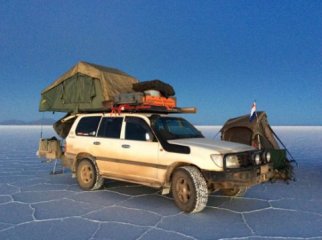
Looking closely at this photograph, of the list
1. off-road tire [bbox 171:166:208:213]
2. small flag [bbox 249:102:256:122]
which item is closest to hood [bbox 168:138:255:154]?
off-road tire [bbox 171:166:208:213]

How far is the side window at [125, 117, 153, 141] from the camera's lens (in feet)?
21.8

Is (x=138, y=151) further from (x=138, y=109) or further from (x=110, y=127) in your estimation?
(x=110, y=127)

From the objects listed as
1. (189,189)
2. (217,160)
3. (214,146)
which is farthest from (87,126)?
(217,160)

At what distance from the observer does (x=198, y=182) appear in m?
5.66

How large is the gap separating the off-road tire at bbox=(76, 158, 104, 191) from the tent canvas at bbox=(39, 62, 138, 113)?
208cm

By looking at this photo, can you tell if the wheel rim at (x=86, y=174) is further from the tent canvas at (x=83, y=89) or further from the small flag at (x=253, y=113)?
the small flag at (x=253, y=113)

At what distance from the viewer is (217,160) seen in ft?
18.3

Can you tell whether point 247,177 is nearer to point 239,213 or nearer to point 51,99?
point 239,213

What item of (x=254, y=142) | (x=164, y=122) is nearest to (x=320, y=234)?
(x=164, y=122)

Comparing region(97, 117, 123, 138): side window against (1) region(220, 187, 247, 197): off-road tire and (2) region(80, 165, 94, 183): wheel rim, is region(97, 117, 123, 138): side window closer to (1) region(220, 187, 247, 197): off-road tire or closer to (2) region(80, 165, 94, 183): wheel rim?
(2) region(80, 165, 94, 183): wheel rim

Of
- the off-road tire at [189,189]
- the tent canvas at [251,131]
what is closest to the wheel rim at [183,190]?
the off-road tire at [189,189]

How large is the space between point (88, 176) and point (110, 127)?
136cm

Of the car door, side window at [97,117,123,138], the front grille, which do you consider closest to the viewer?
the front grille

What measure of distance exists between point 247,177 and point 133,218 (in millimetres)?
2098
